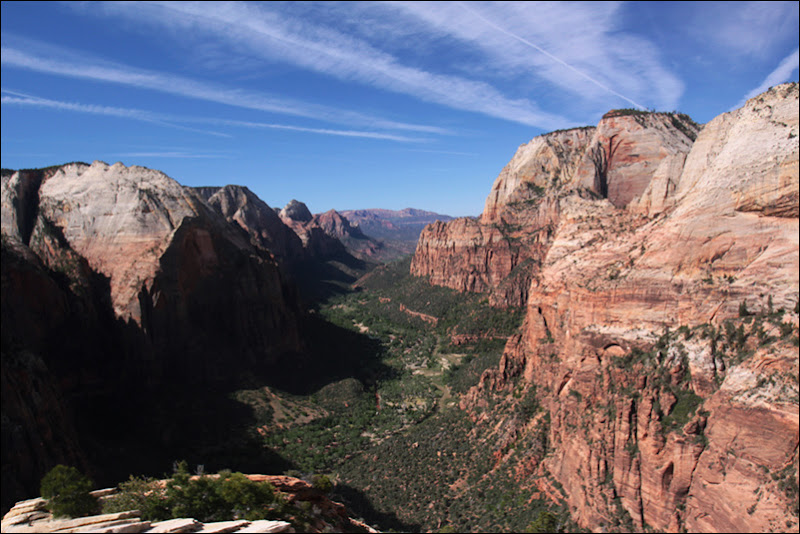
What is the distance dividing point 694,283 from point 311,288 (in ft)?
513

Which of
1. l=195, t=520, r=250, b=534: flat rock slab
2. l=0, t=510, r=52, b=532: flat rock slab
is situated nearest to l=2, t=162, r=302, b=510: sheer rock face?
l=0, t=510, r=52, b=532: flat rock slab

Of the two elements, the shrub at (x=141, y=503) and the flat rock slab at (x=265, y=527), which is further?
the shrub at (x=141, y=503)

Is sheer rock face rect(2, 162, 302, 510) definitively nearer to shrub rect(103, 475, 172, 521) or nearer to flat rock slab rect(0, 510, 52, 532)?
flat rock slab rect(0, 510, 52, 532)

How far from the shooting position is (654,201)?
43.1 meters

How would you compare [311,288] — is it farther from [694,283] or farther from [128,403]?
[694,283]

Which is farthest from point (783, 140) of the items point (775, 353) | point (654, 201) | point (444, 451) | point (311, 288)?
point (311, 288)

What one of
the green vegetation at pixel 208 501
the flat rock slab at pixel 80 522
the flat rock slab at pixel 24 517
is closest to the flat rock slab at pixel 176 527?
the flat rock slab at pixel 80 522

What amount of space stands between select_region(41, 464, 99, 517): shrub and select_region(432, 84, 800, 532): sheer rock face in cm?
3355

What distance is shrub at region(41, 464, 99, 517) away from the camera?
53.0 feet

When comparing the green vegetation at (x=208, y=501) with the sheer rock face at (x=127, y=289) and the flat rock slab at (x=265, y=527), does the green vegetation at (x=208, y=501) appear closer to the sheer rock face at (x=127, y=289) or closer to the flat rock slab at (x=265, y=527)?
the flat rock slab at (x=265, y=527)

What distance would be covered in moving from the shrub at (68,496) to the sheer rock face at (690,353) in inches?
1321

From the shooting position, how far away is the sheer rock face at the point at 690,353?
27.1 m

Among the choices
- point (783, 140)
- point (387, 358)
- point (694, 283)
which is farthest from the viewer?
point (387, 358)

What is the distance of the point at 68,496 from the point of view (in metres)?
16.5
